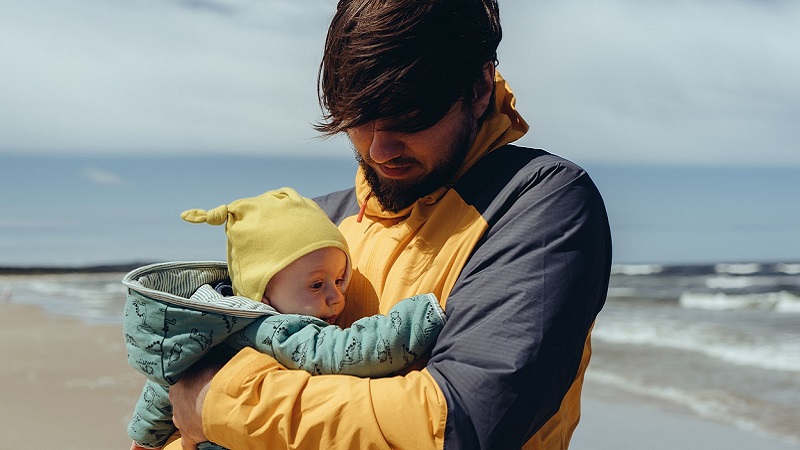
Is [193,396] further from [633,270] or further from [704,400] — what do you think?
[633,270]

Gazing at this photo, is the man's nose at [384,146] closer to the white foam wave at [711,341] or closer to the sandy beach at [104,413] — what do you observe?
the sandy beach at [104,413]

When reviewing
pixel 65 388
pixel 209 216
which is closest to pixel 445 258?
pixel 209 216

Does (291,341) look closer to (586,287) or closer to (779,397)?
(586,287)

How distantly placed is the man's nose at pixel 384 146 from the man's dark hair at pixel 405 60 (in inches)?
1.1

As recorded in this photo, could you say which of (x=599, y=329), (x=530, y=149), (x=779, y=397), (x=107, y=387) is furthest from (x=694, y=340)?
(x=530, y=149)

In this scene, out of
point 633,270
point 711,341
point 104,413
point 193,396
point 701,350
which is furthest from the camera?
point 633,270

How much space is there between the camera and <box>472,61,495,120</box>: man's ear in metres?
2.03

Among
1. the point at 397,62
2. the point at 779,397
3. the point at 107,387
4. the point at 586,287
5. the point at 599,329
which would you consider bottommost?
the point at 599,329

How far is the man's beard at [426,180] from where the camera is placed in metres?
1.97

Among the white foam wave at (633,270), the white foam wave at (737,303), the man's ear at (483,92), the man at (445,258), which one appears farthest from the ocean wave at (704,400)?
the white foam wave at (633,270)

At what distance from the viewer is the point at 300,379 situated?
1.68 meters

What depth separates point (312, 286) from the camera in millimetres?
2111

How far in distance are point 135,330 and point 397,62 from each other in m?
0.83

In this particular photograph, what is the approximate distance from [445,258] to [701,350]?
339 inches
